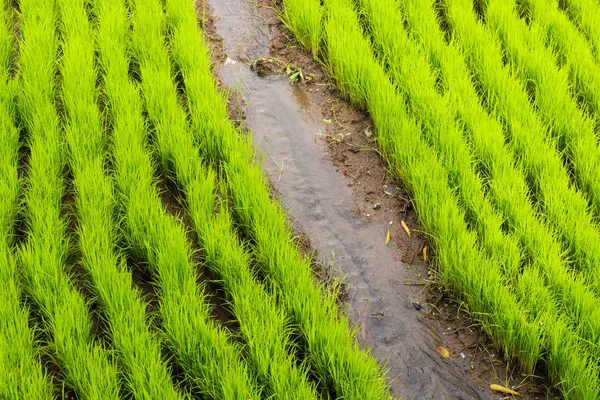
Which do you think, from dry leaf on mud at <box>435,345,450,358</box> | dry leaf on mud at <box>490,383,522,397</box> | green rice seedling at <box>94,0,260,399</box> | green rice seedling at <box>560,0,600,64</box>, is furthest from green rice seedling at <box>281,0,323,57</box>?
dry leaf on mud at <box>490,383,522,397</box>

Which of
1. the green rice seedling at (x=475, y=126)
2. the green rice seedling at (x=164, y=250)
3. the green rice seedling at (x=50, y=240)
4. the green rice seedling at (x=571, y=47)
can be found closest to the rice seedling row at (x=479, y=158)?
the green rice seedling at (x=475, y=126)

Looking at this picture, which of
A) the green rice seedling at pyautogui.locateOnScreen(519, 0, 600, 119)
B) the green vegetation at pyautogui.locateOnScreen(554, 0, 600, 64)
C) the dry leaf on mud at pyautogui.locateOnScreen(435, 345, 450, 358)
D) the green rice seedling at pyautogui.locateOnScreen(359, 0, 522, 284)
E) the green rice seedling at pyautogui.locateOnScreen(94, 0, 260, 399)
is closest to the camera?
the green rice seedling at pyautogui.locateOnScreen(94, 0, 260, 399)

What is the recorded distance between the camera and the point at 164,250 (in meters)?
2.54

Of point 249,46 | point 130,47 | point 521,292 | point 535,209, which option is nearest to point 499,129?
point 535,209

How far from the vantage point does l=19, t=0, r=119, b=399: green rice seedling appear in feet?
7.23

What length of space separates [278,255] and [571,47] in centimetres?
200

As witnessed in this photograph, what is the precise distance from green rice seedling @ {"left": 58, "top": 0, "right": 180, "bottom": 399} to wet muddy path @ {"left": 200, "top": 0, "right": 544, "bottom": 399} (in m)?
0.68

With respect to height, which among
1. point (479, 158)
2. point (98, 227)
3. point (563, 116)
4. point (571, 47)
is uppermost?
point (571, 47)

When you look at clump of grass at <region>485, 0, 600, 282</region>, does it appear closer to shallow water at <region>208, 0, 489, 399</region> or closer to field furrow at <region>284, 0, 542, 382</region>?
field furrow at <region>284, 0, 542, 382</region>

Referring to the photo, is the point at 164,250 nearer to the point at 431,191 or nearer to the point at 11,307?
the point at 11,307

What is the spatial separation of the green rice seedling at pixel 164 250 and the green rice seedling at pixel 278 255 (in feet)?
0.81

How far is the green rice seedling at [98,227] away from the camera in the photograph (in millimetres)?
2213

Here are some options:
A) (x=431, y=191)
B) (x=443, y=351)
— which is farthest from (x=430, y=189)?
(x=443, y=351)

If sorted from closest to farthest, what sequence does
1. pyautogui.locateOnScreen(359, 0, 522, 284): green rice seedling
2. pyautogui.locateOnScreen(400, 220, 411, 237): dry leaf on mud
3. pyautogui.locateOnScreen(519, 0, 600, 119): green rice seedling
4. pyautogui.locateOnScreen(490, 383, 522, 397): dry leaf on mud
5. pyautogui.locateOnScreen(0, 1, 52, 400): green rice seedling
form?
1. pyautogui.locateOnScreen(0, 1, 52, 400): green rice seedling
2. pyautogui.locateOnScreen(490, 383, 522, 397): dry leaf on mud
3. pyautogui.locateOnScreen(359, 0, 522, 284): green rice seedling
4. pyautogui.locateOnScreen(400, 220, 411, 237): dry leaf on mud
5. pyautogui.locateOnScreen(519, 0, 600, 119): green rice seedling
